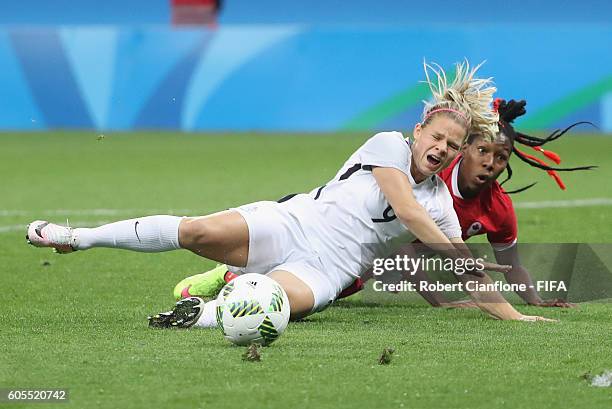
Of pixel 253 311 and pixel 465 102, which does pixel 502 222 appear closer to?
pixel 465 102

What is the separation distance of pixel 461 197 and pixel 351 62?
41.6 ft

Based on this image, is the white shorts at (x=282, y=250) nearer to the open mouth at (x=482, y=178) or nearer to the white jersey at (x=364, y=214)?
the white jersey at (x=364, y=214)

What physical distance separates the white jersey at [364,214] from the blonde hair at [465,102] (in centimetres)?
25

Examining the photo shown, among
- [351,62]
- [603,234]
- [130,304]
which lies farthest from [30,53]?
[130,304]

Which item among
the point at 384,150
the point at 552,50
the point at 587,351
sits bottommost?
the point at 587,351

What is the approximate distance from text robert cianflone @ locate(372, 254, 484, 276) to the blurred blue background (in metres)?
12.2

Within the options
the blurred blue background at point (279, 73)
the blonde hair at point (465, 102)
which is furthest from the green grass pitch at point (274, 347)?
the blurred blue background at point (279, 73)

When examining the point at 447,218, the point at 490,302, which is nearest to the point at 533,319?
the point at 490,302

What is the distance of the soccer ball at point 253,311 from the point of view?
5043 millimetres

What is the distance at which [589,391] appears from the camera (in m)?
4.28

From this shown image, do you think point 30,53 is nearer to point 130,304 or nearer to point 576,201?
point 576,201

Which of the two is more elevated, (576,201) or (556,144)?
(556,144)

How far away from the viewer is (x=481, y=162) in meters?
6.39

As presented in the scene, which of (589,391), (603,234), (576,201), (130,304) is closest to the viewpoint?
(589,391)
